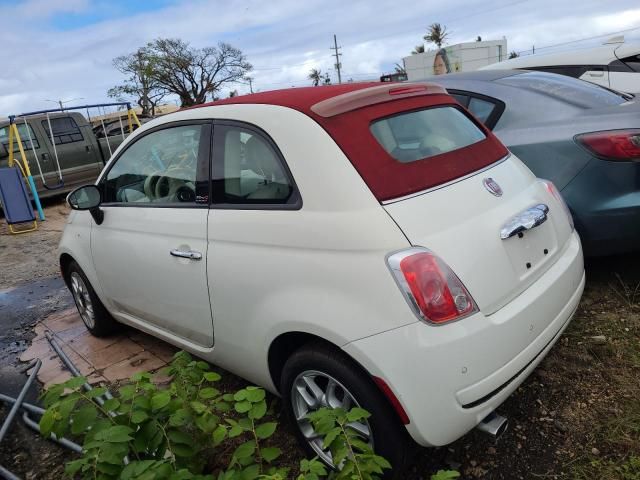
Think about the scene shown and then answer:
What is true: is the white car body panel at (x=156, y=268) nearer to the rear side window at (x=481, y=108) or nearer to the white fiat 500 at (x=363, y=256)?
the white fiat 500 at (x=363, y=256)

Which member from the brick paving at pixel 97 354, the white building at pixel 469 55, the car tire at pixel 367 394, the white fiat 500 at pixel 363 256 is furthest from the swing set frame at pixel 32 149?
the white building at pixel 469 55

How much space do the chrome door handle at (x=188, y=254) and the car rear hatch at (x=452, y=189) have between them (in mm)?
900

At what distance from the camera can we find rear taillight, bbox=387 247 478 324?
1748 millimetres

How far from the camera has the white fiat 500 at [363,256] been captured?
5.83 feet

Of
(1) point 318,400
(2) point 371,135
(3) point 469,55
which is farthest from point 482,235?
(3) point 469,55

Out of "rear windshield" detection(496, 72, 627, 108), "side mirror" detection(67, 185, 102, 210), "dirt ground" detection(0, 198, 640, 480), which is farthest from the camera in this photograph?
"rear windshield" detection(496, 72, 627, 108)

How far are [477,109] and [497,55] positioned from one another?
90.9 ft

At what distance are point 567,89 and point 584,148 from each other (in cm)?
90

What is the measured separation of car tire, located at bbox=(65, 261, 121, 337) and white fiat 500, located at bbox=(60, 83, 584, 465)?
41.6 inches

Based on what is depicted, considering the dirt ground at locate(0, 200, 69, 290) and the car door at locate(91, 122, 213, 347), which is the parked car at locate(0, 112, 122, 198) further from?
the car door at locate(91, 122, 213, 347)

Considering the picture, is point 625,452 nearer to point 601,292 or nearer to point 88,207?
point 601,292

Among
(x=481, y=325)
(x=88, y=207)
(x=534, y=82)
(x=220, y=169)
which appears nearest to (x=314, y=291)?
(x=481, y=325)

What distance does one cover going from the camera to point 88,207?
10.5 ft

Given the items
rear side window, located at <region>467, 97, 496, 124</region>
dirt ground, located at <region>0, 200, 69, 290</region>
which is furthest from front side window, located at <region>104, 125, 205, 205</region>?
dirt ground, located at <region>0, 200, 69, 290</region>
